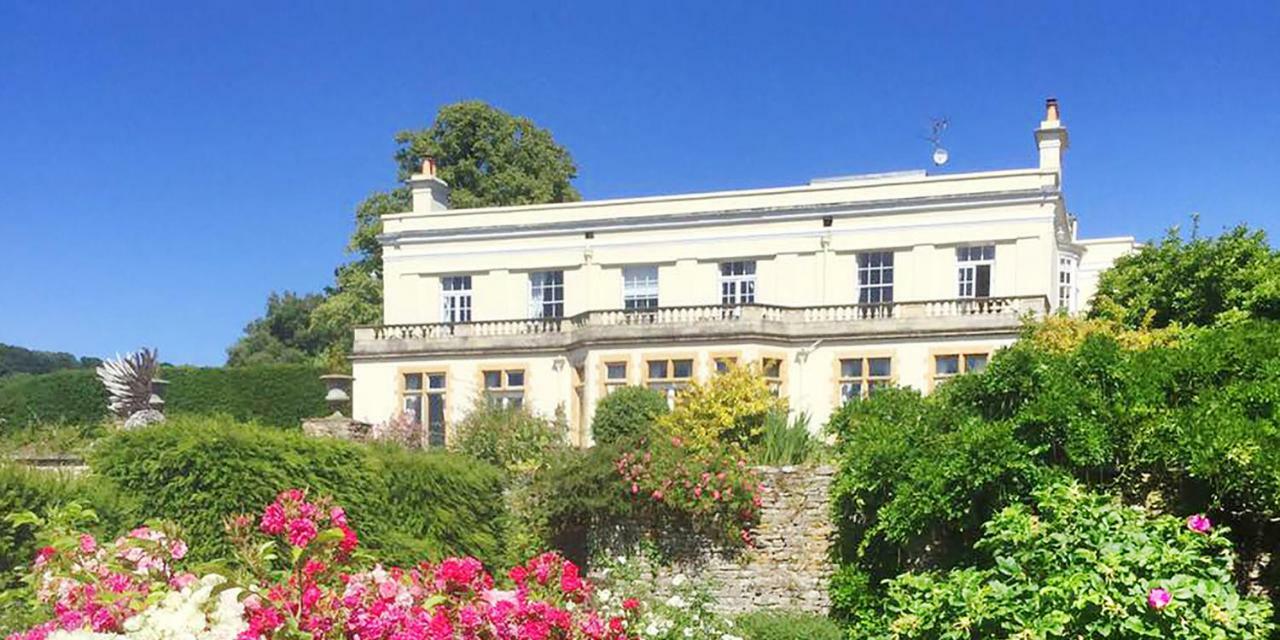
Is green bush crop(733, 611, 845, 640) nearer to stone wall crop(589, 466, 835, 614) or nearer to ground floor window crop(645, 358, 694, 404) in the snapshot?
stone wall crop(589, 466, 835, 614)

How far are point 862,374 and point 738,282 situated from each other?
448 cm

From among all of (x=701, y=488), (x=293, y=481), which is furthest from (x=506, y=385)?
(x=293, y=481)

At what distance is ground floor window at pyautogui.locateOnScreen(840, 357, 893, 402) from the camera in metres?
26.0

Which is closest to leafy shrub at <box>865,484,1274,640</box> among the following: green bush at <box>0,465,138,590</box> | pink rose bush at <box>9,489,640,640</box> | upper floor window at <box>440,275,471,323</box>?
pink rose bush at <box>9,489,640,640</box>

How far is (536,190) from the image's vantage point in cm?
3956

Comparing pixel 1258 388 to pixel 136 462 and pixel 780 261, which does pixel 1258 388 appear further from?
pixel 780 261

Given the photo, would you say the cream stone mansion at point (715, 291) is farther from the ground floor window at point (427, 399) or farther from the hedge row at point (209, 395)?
the hedge row at point (209, 395)

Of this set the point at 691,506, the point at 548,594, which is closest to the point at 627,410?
the point at 691,506

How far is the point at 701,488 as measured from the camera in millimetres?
15164

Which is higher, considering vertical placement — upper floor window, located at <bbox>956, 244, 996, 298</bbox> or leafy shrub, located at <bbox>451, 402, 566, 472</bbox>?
upper floor window, located at <bbox>956, 244, 996, 298</bbox>

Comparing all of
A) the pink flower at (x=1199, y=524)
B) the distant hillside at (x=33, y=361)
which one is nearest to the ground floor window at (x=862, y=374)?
the pink flower at (x=1199, y=524)

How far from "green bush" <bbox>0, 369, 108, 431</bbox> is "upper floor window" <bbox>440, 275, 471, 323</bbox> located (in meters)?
11.4

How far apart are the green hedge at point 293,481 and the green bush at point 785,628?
372 centimetres

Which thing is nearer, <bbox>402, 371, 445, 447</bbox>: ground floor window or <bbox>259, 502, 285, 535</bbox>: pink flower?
<bbox>259, 502, 285, 535</bbox>: pink flower
